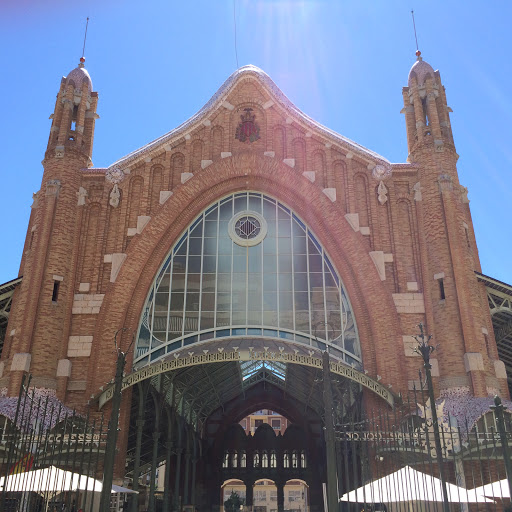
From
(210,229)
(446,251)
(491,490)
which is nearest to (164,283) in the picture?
(210,229)

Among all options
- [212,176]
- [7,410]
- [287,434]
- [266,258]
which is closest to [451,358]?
[266,258]

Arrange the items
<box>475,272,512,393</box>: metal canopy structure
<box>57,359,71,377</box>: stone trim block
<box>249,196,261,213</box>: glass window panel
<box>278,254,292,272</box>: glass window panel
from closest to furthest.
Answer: <box>57,359,71,377</box>: stone trim block
<box>475,272,512,393</box>: metal canopy structure
<box>278,254,292,272</box>: glass window panel
<box>249,196,261,213</box>: glass window panel

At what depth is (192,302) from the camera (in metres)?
22.7

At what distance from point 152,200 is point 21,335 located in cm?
762

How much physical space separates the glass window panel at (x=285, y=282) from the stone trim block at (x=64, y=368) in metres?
8.55

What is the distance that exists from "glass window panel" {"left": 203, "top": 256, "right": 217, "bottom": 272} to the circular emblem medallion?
1.22 m

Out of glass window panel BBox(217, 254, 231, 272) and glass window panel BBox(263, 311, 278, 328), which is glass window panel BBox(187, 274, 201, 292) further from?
glass window panel BBox(263, 311, 278, 328)

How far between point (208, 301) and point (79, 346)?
204 inches

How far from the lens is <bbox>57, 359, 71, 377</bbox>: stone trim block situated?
2081 cm

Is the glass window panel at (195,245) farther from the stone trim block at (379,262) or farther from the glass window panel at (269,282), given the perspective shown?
the stone trim block at (379,262)

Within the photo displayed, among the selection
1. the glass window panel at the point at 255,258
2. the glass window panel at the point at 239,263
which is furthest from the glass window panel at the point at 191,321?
the glass window panel at the point at 255,258

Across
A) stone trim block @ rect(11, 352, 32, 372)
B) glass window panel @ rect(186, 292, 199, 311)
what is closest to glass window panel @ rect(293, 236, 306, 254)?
glass window panel @ rect(186, 292, 199, 311)

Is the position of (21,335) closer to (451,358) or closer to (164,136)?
(164,136)

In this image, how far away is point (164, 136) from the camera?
25594 millimetres
